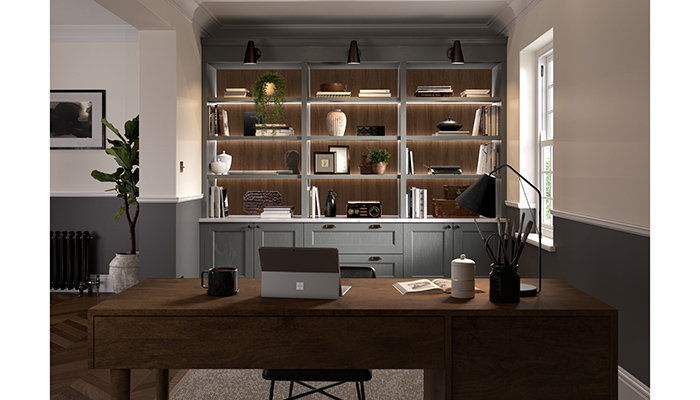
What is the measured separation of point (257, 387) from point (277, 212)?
8.44ft

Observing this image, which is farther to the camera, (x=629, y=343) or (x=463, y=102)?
(x=463, y=102)

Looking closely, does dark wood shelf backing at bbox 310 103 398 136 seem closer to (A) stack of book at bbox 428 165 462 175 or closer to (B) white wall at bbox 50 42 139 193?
(A) stack of book at bbox 428 165 462 175

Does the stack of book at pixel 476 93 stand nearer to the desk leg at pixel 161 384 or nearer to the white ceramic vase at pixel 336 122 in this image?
the white ceramic vase at pixel 336 122

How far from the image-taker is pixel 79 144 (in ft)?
20.6

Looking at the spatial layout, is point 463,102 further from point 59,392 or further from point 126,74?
point 59,392

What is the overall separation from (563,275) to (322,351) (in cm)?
257

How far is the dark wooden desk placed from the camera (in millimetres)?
2174

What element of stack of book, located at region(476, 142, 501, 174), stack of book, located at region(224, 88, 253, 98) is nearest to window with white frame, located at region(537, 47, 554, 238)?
stack of book, located at region(476, 142, 501, 174)

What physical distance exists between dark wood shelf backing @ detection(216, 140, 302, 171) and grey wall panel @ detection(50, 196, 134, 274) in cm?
144

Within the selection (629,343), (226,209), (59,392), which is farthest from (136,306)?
(226,209)

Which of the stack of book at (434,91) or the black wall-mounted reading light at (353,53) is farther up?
the black wall-mounted reading light at (353,53)

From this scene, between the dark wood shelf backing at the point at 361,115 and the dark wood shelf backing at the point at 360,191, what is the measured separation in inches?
22.6

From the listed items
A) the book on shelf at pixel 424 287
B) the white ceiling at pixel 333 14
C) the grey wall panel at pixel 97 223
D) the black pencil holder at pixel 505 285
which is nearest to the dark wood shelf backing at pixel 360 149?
the white ceiling at pixel 333 14

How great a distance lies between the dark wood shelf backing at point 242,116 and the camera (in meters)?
6.19
